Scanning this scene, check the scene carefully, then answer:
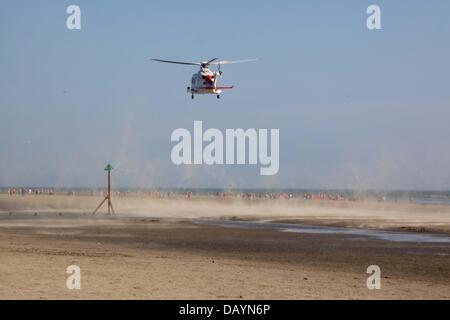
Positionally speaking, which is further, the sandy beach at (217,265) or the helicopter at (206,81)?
the helicopter at (206,81)

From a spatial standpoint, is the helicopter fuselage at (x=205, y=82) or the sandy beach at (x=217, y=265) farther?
the helicopter fuselage at (x=205, y=82)

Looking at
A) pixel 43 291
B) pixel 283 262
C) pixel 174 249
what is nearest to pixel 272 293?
pixel 43 291

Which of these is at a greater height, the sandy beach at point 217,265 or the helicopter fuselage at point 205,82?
the helicopter fuselage at point 205,82

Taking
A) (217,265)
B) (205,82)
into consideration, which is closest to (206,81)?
(205,82)

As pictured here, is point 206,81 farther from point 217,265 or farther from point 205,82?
point 217,265

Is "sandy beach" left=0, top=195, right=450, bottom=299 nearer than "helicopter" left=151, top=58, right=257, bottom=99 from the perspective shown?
Yes

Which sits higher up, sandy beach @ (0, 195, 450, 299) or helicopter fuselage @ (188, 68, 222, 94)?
helicopter fuselage @ (188, 68, 222, 94)

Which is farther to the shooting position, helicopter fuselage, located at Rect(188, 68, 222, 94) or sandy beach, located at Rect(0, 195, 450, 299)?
helicopter fuselage, located at Rect(188, 68, 222, 94)

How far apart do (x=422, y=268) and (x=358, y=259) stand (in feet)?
10.9

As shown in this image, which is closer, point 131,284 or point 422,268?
point 131,284
